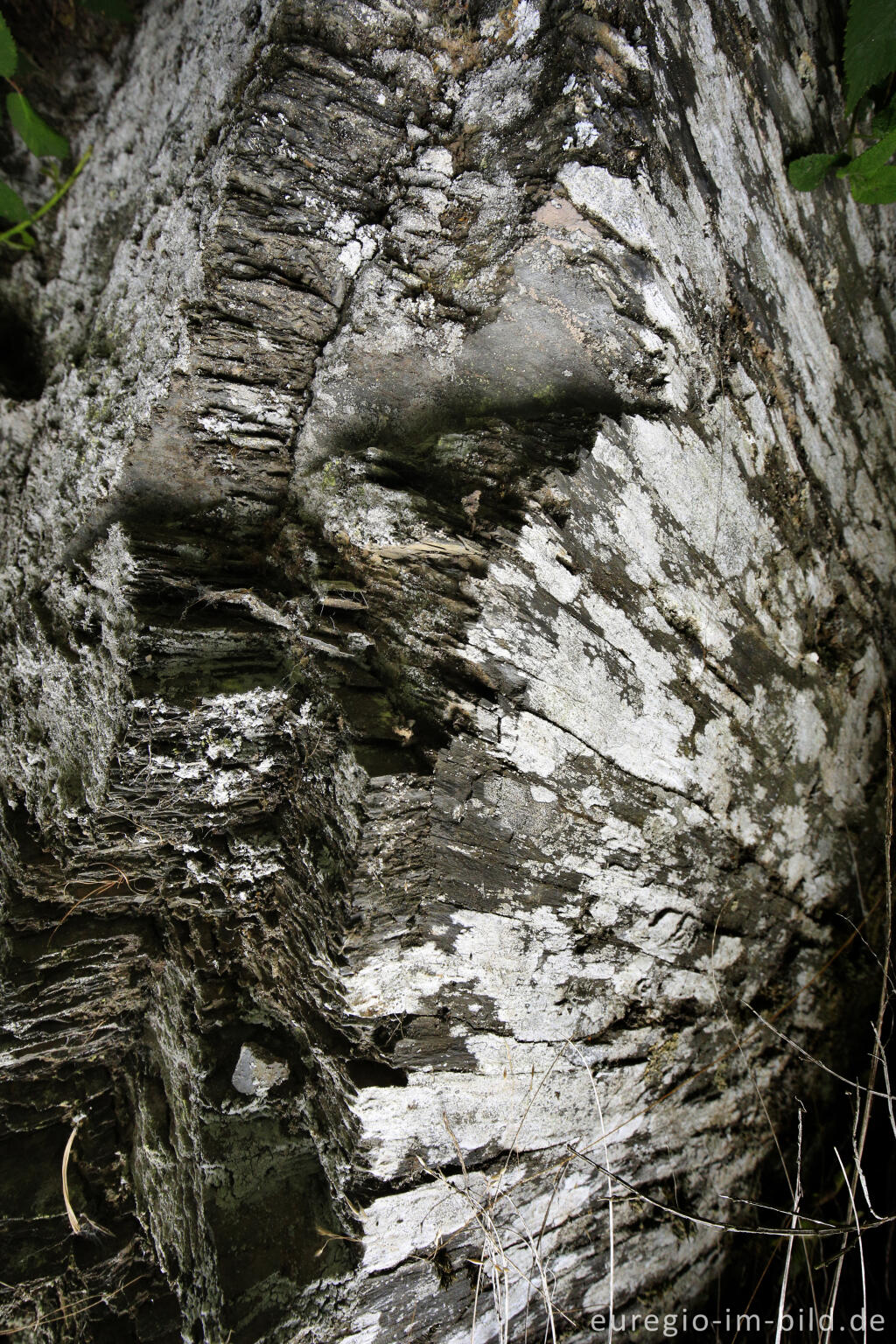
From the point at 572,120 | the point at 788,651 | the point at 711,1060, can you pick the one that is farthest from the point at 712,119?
the point at 711,1060

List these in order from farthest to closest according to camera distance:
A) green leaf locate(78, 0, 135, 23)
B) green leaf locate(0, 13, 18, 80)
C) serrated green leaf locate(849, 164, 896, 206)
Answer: green leaf locate(78, 0, 135, 23) → green leaf locate(0, 13, 18, 80) → serrated green leaf locate(849, 164, 896, 206)

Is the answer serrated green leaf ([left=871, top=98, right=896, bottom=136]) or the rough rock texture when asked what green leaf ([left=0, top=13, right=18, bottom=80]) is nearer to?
the rough rock texture

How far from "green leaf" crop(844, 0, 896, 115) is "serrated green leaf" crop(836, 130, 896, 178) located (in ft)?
0.42

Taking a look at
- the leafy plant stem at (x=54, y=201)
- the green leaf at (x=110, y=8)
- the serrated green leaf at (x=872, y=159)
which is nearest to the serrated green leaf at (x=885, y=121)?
the serrated green leaf at (x=872, y=159)

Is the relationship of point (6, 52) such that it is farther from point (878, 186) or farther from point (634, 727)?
point (634, 727)

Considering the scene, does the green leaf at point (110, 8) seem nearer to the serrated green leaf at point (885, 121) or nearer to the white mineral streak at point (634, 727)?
the white mineral streak at point (634, 727)

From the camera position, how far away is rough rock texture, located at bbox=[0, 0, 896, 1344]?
140 centimetres

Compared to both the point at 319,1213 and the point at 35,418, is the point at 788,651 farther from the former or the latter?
the point at 35,418

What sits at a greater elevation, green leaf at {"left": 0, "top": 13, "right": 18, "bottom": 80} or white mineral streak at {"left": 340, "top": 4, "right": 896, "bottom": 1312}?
green leaf at {"left": 0, "top": 13, "right": 18, "bottom": 80}

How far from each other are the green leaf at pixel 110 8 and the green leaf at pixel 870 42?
198cm

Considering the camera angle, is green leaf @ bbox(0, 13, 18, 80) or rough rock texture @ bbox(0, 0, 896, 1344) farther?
green leaf @ bbox(0, 13, 18, 80)

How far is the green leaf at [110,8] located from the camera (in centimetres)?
211

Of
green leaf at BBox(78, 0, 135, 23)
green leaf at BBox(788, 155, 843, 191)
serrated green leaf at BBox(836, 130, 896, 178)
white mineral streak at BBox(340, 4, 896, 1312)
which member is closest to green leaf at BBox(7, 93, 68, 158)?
green leaf at BBox(78, 0, 135, 23)

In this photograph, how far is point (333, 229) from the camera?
1.57 m
